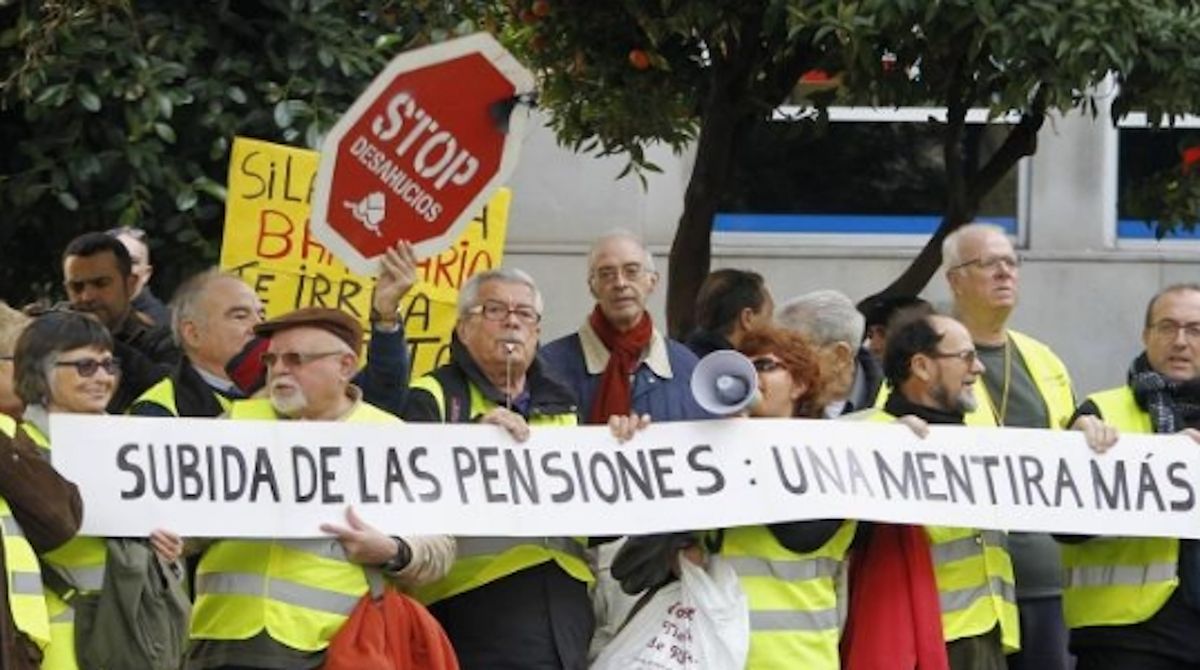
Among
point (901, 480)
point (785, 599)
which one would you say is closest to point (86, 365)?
point (785, 599)

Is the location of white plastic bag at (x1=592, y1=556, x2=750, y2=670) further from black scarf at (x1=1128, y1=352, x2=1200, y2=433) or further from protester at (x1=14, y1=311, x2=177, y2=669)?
black scarf at (x1=1128, y1=352, x2=1200, y2=433)

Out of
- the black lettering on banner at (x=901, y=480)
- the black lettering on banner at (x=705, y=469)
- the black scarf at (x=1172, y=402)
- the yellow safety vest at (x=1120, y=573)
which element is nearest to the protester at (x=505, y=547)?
the black lettering on banner at (x=705, y=469)

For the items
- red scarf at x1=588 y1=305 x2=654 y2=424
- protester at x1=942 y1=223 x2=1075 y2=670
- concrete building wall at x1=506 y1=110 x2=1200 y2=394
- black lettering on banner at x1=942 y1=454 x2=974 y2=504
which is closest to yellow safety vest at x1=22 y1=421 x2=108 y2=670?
red scarf at x1=588 y1=305 x2=654 y2=424

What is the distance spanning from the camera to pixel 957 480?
8836 mm

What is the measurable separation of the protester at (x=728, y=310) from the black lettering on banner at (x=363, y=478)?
1.82 meters

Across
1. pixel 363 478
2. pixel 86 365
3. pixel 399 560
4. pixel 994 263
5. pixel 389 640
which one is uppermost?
pixel 994 263

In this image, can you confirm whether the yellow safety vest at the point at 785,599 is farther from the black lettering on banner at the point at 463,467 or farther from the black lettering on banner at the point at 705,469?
the black lettering on banner at the point at 463,467

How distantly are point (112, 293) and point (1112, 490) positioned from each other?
130 inches

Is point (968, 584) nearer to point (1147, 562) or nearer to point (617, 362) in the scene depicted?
point (1147, 562)

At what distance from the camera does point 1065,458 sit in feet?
29.3

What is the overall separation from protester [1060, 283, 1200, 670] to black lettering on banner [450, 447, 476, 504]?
1730 millimetres

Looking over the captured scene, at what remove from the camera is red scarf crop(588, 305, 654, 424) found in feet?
30.7

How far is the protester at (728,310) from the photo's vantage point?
1005 cm

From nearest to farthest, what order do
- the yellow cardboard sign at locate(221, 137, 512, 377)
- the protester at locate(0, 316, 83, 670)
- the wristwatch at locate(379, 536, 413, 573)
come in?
the protester at locate(0, 316, 83, 670) → the wristwatch at locate(379, 536, 413, 573) → the yellow cardboard sign at locate(221, 137, 512, 377)
